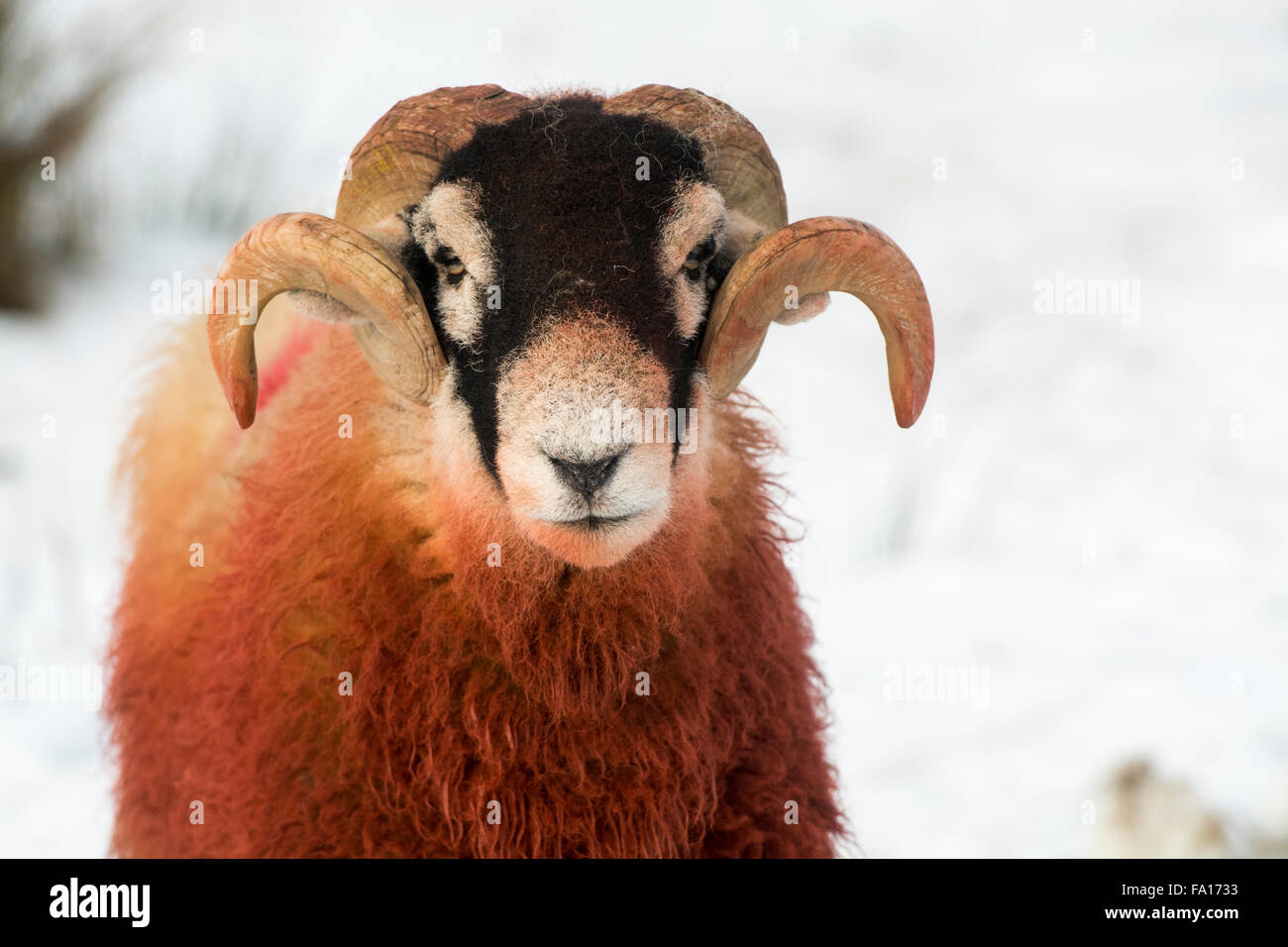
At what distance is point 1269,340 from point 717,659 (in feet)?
18.5

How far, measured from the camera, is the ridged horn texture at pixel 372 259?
216cm

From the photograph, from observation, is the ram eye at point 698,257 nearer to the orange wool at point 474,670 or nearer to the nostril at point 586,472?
the orange wool at point 474,670

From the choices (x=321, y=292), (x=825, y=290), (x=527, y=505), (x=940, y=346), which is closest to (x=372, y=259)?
(x=321, y=292)

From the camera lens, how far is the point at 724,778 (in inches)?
101

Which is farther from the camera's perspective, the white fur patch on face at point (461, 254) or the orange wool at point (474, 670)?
the orange wool at point (474, 670)

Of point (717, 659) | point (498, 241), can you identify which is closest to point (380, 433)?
point (498, 241)

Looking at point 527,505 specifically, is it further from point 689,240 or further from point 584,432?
point 689,240

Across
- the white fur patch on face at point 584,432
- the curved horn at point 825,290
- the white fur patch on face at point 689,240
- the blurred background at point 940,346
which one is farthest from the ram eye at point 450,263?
the blurred background at point 940,346

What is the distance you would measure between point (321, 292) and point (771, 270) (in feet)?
2.81

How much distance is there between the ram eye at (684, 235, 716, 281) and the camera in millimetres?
2254

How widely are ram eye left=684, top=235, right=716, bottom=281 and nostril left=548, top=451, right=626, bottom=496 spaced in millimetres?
450

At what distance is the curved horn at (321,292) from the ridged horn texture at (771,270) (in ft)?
1.80

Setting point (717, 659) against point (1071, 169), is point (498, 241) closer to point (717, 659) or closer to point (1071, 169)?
point (717, 659)

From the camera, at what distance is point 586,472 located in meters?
2.00
